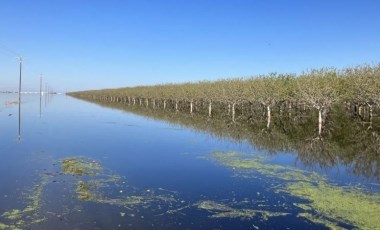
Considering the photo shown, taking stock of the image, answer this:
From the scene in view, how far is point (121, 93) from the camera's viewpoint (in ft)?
418

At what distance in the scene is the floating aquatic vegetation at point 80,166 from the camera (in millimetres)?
17059

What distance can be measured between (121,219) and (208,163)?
10.1m

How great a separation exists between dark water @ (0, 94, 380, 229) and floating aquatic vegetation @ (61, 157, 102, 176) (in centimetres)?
28

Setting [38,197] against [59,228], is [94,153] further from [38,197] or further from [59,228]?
[59,228]

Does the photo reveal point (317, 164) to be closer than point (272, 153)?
Yes

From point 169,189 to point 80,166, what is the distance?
19.2 feet

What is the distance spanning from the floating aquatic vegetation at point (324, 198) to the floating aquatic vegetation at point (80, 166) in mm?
6659

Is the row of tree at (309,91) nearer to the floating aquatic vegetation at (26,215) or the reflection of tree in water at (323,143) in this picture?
the reflection of tree in water at (323,143)

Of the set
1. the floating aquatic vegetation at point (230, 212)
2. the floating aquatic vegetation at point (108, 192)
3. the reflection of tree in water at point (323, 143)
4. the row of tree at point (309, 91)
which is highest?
the row of tree at point (309, 91)

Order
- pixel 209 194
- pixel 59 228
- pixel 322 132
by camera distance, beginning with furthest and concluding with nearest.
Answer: pixel 322 132, pixel 209 194, pixel 59 228

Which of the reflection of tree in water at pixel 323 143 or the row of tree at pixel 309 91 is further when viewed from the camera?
the row of tree at pixel 309 91

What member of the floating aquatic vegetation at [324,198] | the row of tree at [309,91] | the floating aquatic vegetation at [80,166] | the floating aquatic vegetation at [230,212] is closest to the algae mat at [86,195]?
the floating aquatic vegetation at [80,166]

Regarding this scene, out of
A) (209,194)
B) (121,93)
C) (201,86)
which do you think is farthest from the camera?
(121,93)

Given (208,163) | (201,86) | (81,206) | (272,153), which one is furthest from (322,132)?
(201,86)
